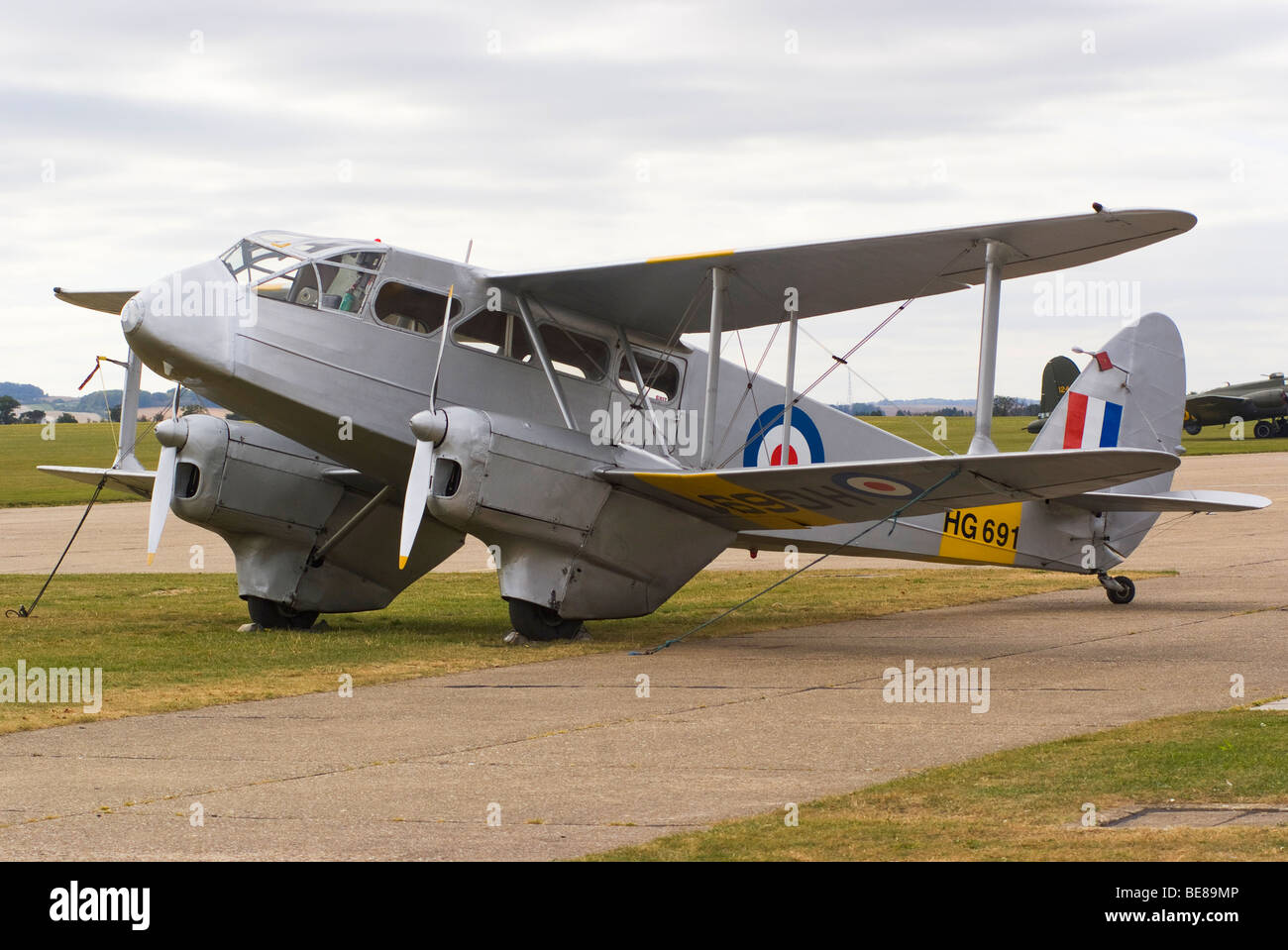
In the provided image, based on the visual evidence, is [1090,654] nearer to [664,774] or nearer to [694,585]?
[664,774]

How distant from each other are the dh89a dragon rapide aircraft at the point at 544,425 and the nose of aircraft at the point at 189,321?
0.03 meters

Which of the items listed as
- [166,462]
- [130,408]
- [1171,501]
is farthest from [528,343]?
[1171,501]

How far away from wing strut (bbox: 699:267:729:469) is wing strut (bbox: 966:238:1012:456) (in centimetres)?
267

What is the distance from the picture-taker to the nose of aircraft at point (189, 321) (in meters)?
12.9

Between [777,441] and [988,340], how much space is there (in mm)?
4356

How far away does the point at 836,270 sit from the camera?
1454cm

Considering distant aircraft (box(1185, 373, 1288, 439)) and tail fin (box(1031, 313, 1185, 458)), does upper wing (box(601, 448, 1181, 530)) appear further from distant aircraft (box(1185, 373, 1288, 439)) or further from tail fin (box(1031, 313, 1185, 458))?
distant aircraft (box(1185, 373, 1288, 439))

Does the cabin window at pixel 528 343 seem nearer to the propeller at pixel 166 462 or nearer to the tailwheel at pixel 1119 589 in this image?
the propeller at pixel 166 462

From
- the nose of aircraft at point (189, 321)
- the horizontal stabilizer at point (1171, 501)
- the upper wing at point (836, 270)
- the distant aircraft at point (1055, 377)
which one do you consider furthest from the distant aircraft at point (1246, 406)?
the nose of aircraft at point (189, 321)

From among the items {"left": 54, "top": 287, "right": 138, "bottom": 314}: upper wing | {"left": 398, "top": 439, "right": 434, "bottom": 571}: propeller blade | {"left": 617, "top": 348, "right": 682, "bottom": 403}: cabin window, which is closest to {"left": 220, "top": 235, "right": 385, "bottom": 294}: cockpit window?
{"left": 398, "top": 439, "right": 434, "bottom": 571}: propeller blade

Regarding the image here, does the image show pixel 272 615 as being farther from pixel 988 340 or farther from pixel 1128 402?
pixel 1128 402

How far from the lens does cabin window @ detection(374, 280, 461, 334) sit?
14.2 meters

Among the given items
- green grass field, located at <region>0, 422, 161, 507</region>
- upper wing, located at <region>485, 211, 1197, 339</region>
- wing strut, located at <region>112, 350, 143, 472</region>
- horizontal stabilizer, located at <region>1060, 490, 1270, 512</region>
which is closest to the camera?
upper wing, located at <region>485, 211, 1197, 339</region>
